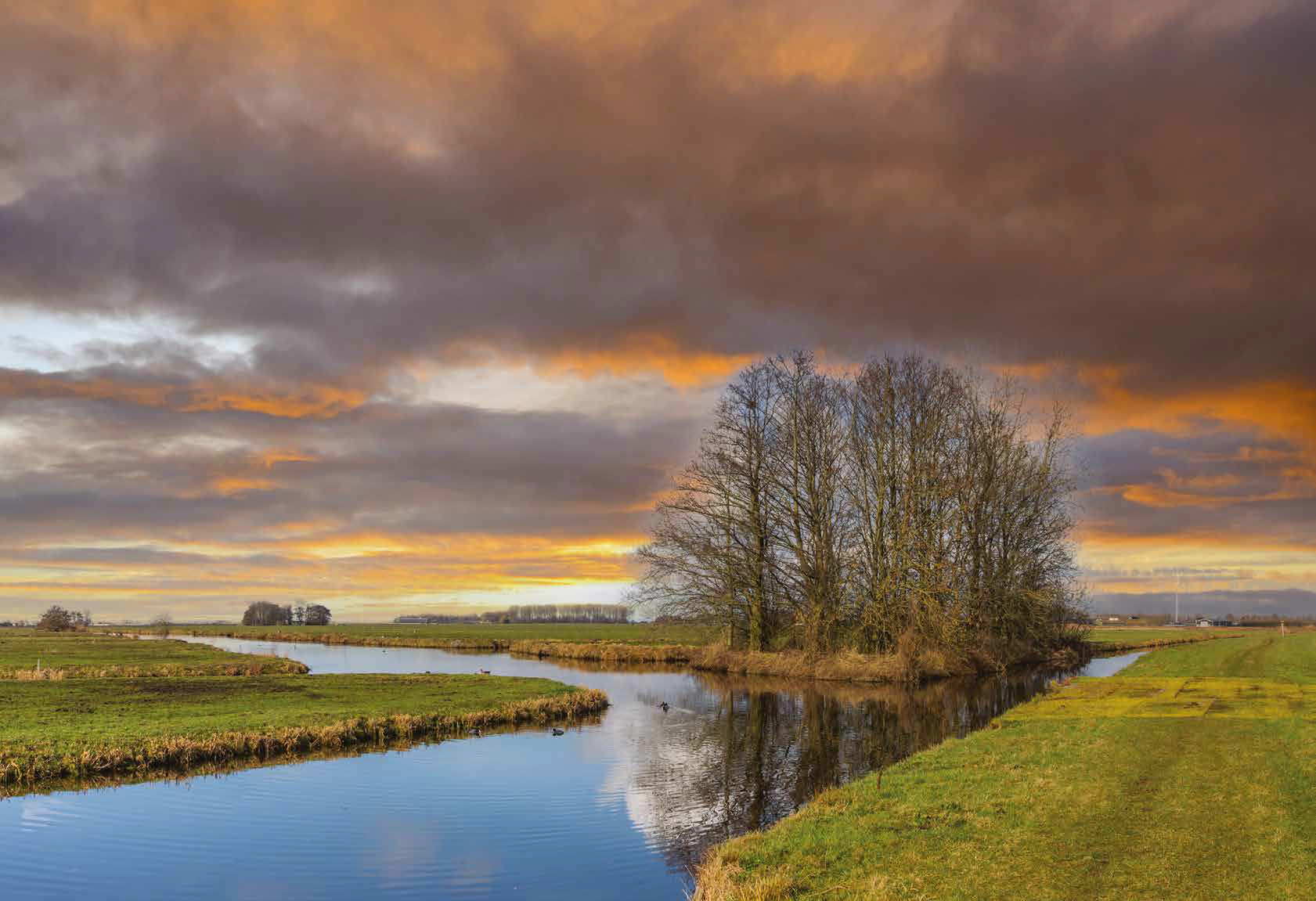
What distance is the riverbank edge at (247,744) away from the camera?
21.3 meters

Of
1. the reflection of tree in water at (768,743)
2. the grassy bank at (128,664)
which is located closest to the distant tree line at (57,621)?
the grassy bank at (128,664)

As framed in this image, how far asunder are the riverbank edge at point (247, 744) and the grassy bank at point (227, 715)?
35 millimetres

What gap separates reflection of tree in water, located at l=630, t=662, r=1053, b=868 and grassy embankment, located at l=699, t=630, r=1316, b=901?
89.7 inches

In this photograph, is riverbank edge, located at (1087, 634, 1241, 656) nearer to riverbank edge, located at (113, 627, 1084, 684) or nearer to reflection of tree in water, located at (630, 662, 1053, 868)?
riverbank edge, located at (113, 627, 1084, 684)

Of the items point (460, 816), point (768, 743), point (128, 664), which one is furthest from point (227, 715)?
point (128, 664)

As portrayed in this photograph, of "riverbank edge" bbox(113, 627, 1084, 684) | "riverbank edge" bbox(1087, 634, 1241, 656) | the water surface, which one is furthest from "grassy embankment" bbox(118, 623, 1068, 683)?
"riverbank edge" bbox(1087, 634, 1241, 656)

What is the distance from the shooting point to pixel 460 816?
17812 mm

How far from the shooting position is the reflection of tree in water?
1767cm

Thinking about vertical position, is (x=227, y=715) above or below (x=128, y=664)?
above

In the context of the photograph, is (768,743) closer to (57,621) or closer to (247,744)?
(247,744)

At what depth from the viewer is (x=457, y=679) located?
46344 mm

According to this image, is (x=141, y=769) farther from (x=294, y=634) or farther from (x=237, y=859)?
(x=294, y=634)

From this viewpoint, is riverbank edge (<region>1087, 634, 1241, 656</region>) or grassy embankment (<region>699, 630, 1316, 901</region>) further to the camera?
riverbank edge (<region>1087, 634, 1241, 656</region>)

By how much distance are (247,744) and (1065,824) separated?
74.1 ft
